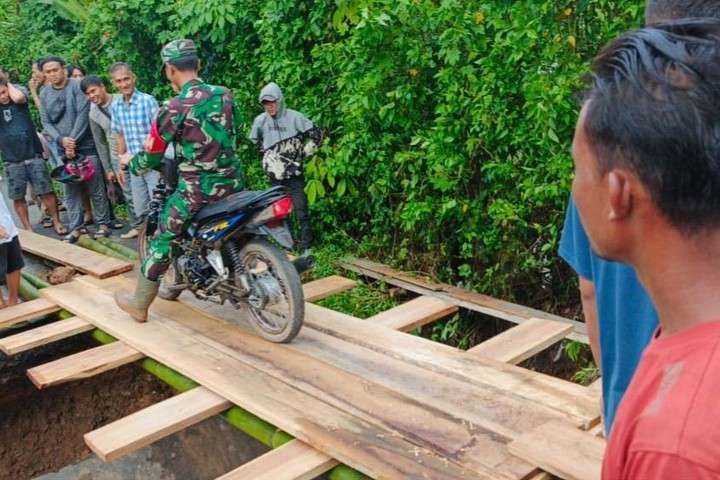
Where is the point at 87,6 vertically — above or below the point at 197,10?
above

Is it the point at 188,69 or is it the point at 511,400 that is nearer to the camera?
the point at 511,400

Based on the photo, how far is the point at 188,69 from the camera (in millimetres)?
3928

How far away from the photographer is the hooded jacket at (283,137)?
6.00 meters

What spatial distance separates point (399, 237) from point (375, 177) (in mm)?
560

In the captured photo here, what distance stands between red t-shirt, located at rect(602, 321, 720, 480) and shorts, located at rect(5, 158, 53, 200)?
728 centimetres

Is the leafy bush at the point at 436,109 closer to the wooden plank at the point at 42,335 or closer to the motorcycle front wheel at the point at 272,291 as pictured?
the motorcycle front wheel at the point at 272,291

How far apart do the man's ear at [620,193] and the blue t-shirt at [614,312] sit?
0.51m

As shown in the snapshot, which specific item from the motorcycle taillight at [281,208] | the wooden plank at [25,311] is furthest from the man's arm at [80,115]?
the motorcycle taillight at [281,208]

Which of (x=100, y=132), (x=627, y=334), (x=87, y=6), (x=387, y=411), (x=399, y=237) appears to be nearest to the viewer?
(x=627, y=334)

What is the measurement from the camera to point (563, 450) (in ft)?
9.02

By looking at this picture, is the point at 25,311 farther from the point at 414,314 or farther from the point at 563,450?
the point at 563,450

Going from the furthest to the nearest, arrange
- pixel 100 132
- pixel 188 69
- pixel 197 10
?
1. pixel 100 132
2. pixel 197 10
3. pixel 188 69

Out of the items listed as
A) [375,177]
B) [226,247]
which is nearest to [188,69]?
[226,247]

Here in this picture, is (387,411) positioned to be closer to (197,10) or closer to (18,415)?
(18,415)
